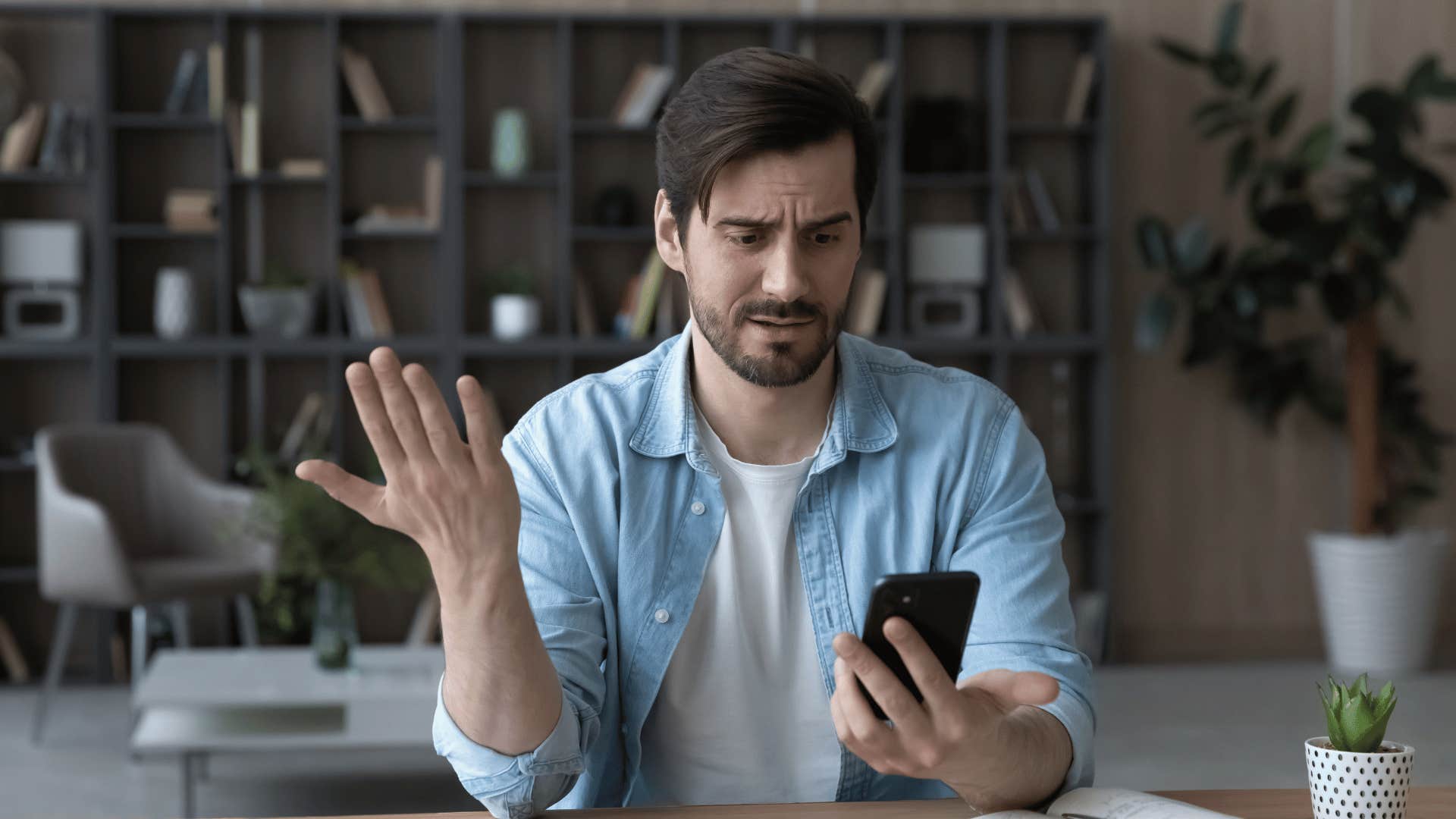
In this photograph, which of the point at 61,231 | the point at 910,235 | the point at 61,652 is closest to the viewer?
the point at 61,652

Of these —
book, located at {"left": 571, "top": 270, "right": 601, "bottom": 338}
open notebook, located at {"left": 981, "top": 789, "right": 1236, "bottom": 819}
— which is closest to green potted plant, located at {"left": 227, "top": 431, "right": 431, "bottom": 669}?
book, located at {"left": 571, "top": 270, "right": 601, "bottom": 338}

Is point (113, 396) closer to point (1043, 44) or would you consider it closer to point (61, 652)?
point (61, 652)

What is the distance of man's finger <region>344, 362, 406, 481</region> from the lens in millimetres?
1078

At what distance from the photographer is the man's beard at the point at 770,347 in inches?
58.1

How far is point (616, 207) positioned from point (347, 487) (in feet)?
13.3

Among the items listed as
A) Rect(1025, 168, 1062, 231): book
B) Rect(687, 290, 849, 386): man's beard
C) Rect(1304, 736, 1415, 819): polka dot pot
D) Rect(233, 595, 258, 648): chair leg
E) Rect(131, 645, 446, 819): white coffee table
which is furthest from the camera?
Rect(1025, 168, 1062, 231): book

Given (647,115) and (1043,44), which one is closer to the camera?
(647,115)

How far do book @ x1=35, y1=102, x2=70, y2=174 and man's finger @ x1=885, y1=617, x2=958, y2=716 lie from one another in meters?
4.66

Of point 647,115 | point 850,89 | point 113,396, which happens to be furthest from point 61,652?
point 850,89

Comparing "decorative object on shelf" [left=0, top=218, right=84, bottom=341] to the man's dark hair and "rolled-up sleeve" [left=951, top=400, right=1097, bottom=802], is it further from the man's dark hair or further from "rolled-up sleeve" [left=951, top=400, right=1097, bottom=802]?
"rolled-up sleeve" [left=951, top=400, right=1097, bottom=802]

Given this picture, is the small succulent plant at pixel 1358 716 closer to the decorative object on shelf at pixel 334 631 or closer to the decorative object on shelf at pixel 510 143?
the decorative object on shelf at pixel 334 631

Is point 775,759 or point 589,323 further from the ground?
point 589,323

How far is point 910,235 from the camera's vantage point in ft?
17.4

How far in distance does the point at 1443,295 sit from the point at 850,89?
15.9 feet
